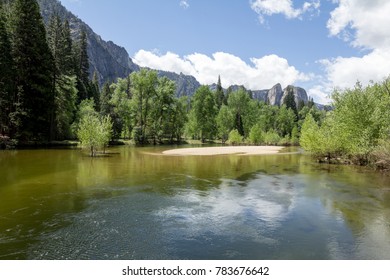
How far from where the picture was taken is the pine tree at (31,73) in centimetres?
4744

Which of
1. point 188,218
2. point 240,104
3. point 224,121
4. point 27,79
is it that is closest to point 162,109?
point 224,121

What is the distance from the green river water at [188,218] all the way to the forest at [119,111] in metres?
13.2

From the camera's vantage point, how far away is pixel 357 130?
33156 millimetres

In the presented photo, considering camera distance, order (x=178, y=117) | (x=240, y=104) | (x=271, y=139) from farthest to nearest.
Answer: (x=240, y=104) → (x=271, y=139) → (x=178, y=117)

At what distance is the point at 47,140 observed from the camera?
5312cm

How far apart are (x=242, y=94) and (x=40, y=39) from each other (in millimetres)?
69645

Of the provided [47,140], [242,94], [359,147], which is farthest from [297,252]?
[242,94]

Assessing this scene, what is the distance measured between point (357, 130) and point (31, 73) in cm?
4641

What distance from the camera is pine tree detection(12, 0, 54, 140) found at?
156 ft

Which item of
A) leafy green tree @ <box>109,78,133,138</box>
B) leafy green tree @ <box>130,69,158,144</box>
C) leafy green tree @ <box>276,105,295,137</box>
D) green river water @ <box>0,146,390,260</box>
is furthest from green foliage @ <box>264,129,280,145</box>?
green river water @ <box>0,146,390,260</box>

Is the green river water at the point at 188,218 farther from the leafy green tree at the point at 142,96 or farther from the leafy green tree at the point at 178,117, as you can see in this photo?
the leafy green tree at the point at 178,117

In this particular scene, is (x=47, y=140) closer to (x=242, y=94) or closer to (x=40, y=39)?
(x=40, y=39)

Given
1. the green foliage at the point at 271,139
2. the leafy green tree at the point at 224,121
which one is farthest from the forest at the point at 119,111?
the green foliage at the point at 271,139

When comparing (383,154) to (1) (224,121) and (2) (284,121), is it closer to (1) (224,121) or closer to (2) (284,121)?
(1) (224,121)
